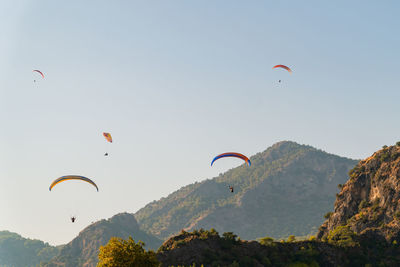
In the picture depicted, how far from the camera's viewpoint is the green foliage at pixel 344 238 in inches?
4117

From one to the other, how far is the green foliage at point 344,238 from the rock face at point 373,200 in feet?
7.57

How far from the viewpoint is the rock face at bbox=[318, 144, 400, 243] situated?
361 feet

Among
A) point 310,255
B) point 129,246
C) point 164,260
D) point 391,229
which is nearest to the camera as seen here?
point 129,246

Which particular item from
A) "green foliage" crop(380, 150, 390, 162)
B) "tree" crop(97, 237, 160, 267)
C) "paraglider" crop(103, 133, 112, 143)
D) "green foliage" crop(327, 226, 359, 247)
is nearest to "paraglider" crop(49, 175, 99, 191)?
"paraglider" crop(103, 133, 112, 143)

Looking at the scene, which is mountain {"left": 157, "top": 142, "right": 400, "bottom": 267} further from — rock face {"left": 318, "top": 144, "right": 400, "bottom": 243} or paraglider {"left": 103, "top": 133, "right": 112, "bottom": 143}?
paraglider {"left": 103, "top": 133, "right": 112, "bottom": 143}

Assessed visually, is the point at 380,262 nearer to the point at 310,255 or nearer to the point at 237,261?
the point at 310,255

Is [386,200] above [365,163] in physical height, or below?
below

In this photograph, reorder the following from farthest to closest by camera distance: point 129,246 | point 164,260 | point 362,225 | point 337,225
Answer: point 337,225 → point 362,225 → point 164,260 → point 129,246

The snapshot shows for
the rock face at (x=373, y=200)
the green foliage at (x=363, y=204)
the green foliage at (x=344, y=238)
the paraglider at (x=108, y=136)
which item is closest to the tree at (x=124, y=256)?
the paraglider at (x=108, y=136)

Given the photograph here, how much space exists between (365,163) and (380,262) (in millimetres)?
35458

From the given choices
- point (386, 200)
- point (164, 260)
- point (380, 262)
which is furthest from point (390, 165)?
point (164, 260)

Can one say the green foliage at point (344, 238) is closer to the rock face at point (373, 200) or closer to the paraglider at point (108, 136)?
the rock face at point (373, 200)

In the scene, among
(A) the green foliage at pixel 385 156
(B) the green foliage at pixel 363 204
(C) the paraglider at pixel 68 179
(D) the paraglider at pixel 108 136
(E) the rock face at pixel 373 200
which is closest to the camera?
(C) the paraglider at pixel 68 179

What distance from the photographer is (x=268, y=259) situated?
92.1m
